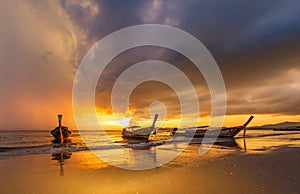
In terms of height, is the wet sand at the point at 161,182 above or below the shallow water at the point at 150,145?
above

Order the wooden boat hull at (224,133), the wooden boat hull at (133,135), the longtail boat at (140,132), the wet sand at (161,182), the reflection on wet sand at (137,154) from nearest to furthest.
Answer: the wet sand at (161,182) → the reflection on wet sand at (137,154) → the wooden boat hull at (224,133) → the longtail boat at (140,132) → the wooden boat hull at (133,135)

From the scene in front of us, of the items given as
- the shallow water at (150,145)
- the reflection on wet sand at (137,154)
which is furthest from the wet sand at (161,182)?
the shallow water at (150,145)

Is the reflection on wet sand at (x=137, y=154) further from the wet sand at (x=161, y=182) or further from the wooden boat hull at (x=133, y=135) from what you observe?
the wooden boat hull at (x=133, y=135)

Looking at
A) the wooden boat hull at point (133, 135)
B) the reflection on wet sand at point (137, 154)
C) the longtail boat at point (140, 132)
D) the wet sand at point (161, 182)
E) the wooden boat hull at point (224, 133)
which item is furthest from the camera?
the wooden boat hull at point (133, 135)

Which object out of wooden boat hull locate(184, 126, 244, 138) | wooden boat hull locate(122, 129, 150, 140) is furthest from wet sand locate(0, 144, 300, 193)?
wooden boat hull locate(122, 129, 150, 140)

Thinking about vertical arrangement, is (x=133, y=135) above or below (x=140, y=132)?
below

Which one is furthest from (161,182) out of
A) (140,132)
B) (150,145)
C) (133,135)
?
(133,135)

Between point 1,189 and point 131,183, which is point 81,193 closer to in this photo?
point 131,183

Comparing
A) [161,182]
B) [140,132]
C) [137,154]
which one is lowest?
[137,154]

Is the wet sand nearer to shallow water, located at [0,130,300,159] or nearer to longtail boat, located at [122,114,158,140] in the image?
shallow water, located at [0,130,300,159]

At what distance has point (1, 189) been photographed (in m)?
9.55

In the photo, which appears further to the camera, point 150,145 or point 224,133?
point 224,133

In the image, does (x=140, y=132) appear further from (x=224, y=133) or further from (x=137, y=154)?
(x=137, y=154)

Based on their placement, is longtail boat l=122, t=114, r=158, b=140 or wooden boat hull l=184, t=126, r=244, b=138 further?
longtail boat l=122, t=114, r=158, b=140
